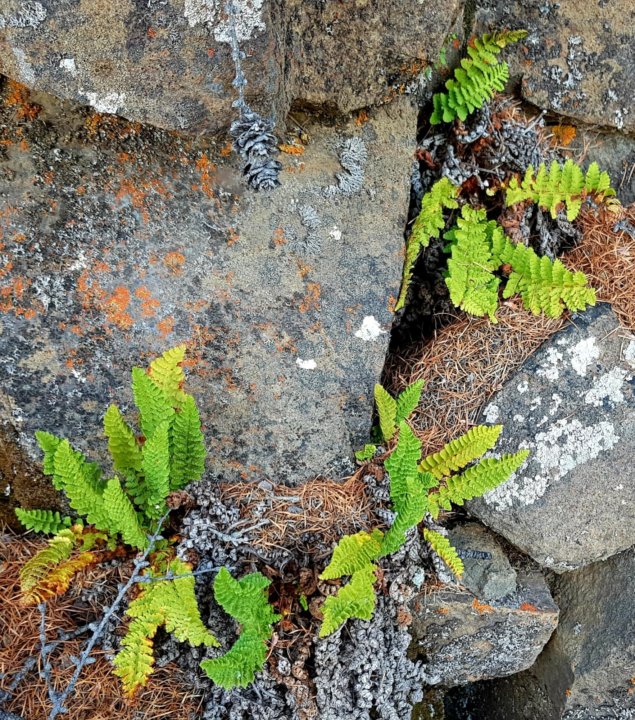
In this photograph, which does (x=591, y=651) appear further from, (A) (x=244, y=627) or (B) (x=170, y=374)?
(B) (x=170, y=374)

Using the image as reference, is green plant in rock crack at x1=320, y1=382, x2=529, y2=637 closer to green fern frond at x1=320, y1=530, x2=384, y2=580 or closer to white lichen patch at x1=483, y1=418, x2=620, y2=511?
green fern frond at x1=320, y1=530, x2=384, y2=580

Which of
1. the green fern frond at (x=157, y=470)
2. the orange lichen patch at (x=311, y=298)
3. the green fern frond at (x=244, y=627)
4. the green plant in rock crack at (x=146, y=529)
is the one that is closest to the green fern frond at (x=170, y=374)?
the green plant in rock crack at (x=146, y=529)

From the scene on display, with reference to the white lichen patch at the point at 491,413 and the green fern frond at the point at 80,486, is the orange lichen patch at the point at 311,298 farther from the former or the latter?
the green fern frond at the point at 80,486

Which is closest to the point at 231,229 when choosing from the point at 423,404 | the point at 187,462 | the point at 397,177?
the point at 397,177

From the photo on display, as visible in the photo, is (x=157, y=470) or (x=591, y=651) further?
(x=591, y=651)

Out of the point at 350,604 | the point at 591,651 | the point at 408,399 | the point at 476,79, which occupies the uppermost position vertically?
the point at 476,79

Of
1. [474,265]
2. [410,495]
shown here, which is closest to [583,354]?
[474,265]

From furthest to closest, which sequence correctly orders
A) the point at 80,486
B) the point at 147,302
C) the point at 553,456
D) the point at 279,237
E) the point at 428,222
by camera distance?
the point at 428,222 < the point at 553,456 < the point at 279,237 < the point at 147,302 < the point at 80,486

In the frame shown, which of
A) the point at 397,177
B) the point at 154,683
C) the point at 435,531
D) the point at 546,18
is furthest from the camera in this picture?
the point at 546,18

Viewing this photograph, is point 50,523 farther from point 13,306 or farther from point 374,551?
point 374,551
